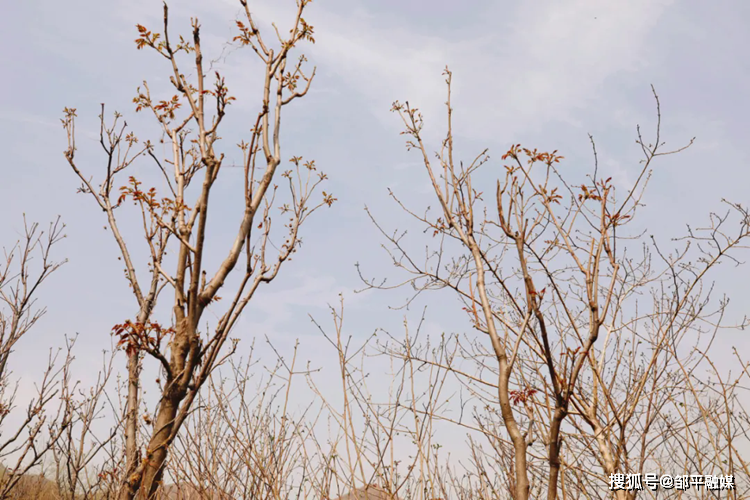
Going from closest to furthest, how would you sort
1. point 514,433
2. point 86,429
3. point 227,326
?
point 514,433
point 227,326
point 86,429

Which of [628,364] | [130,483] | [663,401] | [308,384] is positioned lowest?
[130,483]

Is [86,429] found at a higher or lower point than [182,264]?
lower

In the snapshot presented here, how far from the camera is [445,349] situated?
4316 mm

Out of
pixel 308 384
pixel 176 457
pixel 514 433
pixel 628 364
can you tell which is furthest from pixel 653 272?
pixel 176 457

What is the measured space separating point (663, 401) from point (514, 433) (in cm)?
440

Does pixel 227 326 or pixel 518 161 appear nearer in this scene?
pixel 518 161

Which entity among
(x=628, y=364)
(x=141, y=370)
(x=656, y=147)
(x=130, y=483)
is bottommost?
(x=130, y=483)

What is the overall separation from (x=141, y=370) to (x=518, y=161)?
4557 mm

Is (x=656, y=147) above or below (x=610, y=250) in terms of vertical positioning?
above

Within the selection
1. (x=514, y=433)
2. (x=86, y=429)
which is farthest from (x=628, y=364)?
(x=86, y=429)

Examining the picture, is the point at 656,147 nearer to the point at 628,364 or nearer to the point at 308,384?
the point at 308,384

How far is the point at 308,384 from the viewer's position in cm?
363

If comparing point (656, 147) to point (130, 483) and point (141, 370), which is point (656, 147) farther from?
point (141, 370)

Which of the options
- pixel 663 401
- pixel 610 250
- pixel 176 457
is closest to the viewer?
pixel 610 250
